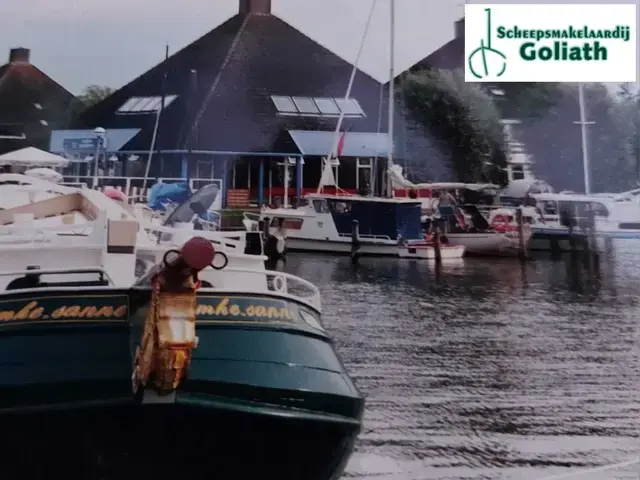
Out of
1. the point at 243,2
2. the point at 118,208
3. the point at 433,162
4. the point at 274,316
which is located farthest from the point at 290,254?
the point at 274,316

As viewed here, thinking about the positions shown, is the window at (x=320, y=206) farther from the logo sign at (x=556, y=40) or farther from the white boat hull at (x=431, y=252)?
the logo sign at (x=556, y=40)

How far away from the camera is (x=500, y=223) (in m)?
9.01

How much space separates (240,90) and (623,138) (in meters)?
3.01

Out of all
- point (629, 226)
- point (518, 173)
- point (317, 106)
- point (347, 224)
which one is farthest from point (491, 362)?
point (347, 224)

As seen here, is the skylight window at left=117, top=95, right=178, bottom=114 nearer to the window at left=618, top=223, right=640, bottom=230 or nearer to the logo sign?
the logo sign

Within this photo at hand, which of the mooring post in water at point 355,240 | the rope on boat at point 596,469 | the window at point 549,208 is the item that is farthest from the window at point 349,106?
the rope on boat at point 596,469

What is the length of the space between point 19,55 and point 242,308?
4.25 metres

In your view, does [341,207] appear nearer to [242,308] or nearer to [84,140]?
[84,140]

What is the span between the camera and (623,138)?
774 centimetres

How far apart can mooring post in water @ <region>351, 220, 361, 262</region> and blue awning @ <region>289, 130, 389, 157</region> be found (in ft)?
8.63

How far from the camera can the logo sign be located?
6.58 meters

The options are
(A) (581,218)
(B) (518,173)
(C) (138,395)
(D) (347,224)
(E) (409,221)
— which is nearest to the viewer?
(C) (138,395)

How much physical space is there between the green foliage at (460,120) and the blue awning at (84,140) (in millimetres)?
2266

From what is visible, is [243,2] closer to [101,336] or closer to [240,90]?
[240,90]
